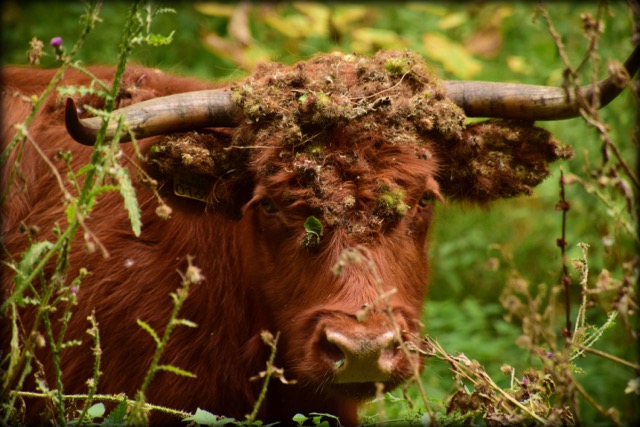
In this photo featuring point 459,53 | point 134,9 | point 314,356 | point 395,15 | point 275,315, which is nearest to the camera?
point 134,9

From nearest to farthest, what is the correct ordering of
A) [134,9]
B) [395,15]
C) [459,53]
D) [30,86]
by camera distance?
1. [134,9]
2. [30,86]
3. [459,53]
4. [395,15]

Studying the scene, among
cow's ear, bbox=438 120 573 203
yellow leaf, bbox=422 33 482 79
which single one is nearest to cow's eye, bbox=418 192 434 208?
cow's ear, bbox=438 120 573 203

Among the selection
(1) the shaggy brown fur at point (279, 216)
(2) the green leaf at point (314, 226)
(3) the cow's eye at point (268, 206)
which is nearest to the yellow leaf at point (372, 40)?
(1) the shaggy brown fur at point (279, 216)

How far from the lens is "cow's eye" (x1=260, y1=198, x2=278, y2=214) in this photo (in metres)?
4.05

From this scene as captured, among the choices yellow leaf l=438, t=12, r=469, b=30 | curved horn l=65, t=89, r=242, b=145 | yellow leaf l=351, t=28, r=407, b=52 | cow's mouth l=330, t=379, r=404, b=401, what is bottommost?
cow's mouth l=330, t=379, r=404, b=401

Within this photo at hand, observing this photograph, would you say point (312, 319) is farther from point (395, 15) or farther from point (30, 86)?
point (395, 15)

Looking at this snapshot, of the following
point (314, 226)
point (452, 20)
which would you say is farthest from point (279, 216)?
point (452, 20)

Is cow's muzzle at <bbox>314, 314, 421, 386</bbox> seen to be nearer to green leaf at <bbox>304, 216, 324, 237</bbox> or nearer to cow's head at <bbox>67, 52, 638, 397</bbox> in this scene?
cow's head at <bbox>67, 52, 638, 397</bbox>

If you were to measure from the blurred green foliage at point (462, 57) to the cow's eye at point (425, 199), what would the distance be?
9.02 ft

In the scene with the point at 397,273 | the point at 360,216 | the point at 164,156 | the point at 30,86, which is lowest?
the point at 397,273

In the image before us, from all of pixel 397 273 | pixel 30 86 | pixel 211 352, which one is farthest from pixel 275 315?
pixel 30 86

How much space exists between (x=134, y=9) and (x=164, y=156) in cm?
123

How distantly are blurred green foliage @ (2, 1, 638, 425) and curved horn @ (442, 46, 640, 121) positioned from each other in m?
2.44

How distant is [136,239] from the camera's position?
450cm
